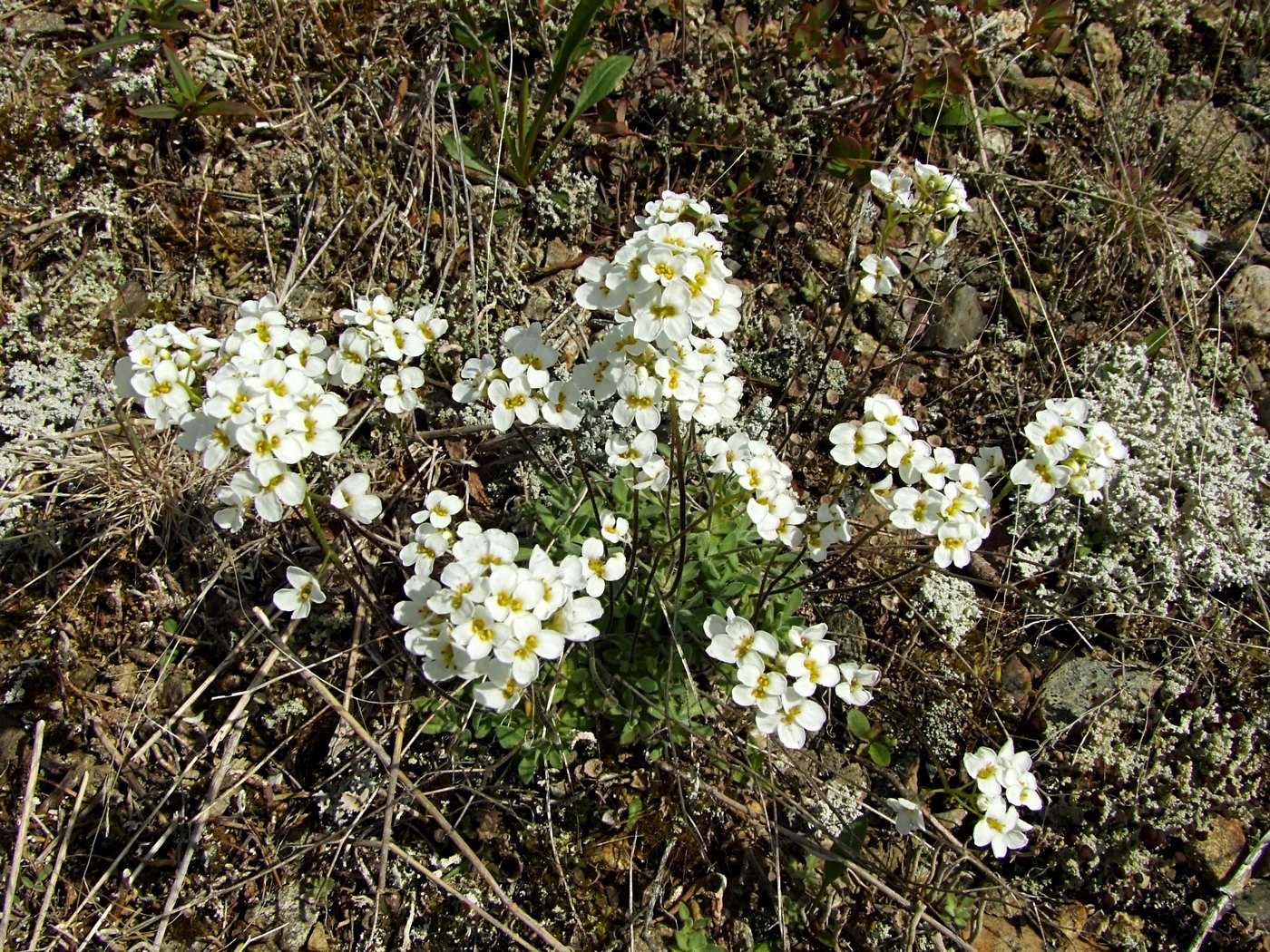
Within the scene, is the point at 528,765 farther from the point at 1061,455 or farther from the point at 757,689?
the point at 1061,455

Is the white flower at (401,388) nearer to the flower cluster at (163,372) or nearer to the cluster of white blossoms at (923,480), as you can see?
the flower cluster at (163,372)

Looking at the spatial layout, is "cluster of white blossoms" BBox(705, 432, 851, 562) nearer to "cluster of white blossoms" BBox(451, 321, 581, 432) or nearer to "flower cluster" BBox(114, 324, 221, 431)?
"cluster of white blossoms" BBox(451, 321, 581, 432)

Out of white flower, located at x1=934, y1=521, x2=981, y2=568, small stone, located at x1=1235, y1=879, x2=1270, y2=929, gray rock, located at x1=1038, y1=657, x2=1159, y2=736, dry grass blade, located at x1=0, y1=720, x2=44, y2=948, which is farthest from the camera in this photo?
gray rock, located at x1=1038, y1=657, x2=1159, y2=736

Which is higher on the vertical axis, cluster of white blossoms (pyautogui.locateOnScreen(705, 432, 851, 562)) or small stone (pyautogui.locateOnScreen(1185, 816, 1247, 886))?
cluster of white blossoms (pyautogui.locateOnScreen(705, 432, 851, 562))

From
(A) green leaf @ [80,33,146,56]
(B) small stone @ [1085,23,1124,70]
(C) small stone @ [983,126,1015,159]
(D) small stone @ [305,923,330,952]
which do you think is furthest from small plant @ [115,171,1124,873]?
(B) small stone @ [1085,23,1124,70]

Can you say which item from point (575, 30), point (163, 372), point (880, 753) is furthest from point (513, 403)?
point (575, 30)

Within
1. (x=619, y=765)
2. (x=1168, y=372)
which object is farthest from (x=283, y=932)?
(x=1168, y=372)
